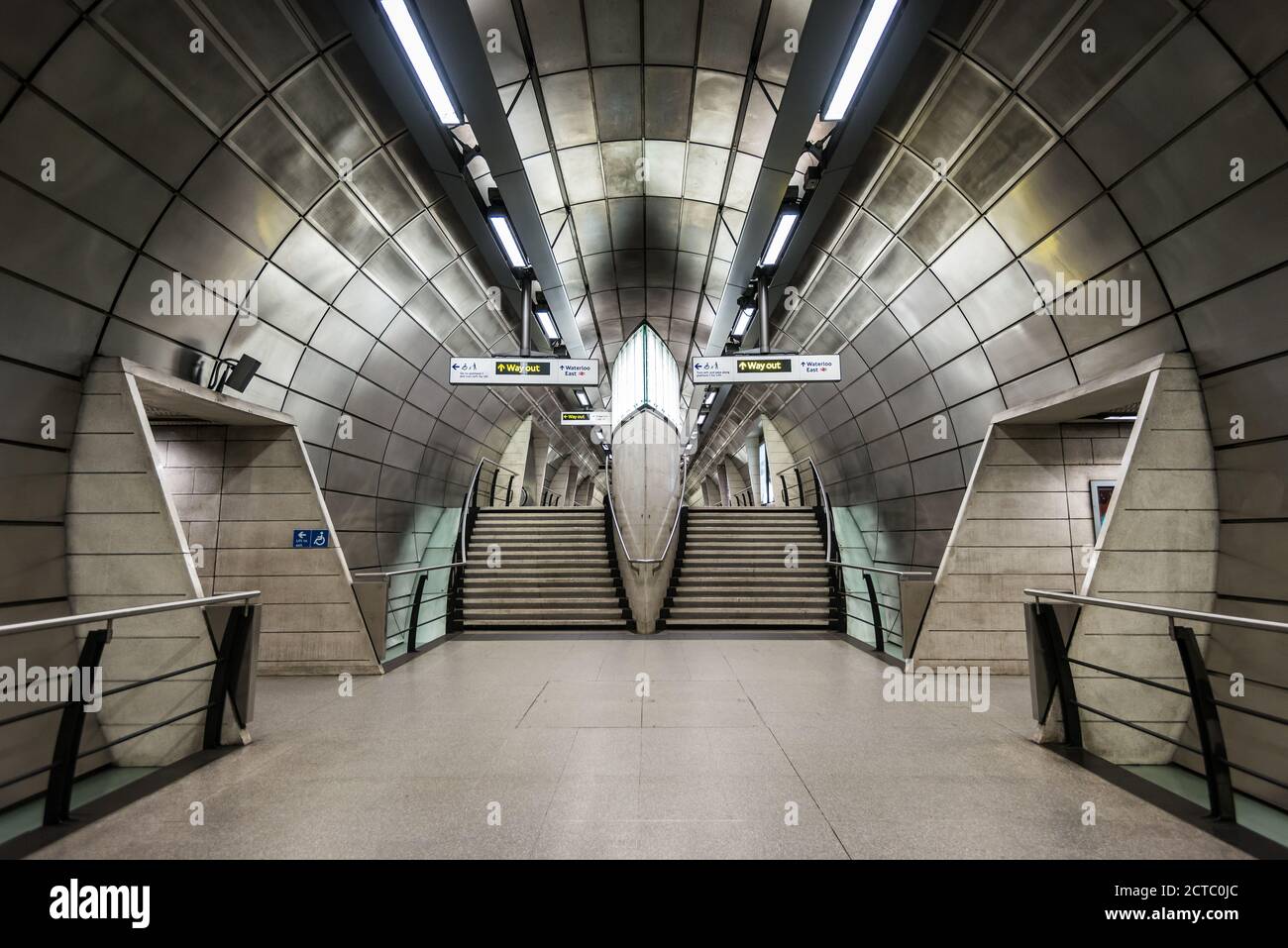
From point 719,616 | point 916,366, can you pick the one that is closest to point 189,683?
point 719,616

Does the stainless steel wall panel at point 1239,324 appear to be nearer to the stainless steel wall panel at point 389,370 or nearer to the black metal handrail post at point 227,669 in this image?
the black metal handrail post at point 227,669

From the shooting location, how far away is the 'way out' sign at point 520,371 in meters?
8.13

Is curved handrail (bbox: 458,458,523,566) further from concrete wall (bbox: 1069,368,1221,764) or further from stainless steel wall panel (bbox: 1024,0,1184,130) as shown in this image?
stainless steel wall panel (bbox: 1024,0,1184,130)

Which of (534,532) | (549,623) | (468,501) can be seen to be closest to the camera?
(549,623)

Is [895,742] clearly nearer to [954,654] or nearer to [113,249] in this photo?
[954,654]

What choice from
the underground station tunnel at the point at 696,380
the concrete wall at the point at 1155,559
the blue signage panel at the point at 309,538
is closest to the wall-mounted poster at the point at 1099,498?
the underground station tunnel at the point at 696,380

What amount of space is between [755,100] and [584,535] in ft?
26.5

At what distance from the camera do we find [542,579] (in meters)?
Result: 9.59

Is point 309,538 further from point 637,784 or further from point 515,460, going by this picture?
point 515,460

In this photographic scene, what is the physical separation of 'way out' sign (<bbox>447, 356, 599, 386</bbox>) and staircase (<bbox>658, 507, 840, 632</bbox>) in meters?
4.20

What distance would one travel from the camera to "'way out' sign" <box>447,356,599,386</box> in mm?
8133

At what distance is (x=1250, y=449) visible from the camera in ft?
13.6

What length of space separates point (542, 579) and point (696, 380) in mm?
4578

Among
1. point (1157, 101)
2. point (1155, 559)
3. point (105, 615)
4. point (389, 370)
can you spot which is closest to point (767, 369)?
point (1157, 101)
